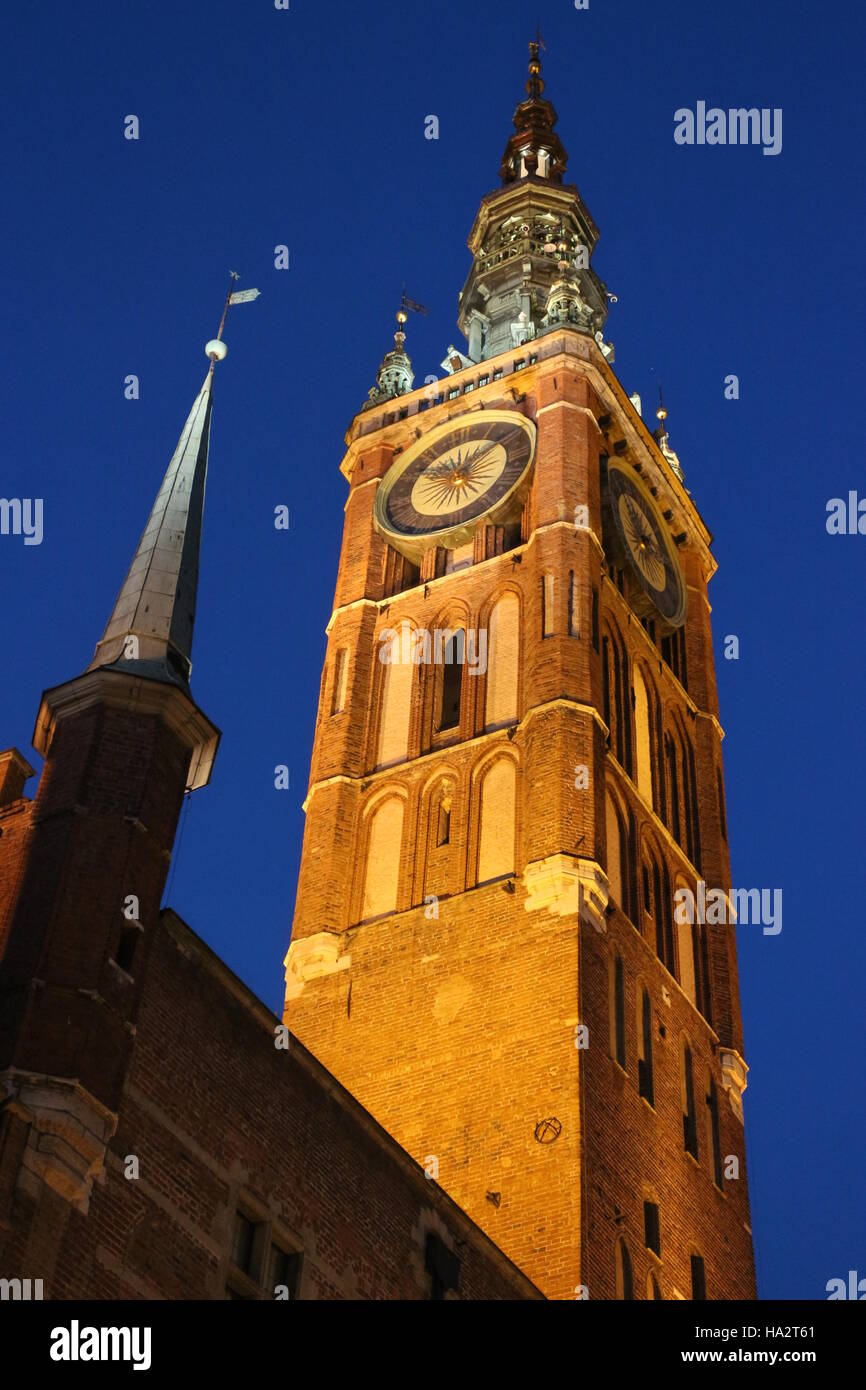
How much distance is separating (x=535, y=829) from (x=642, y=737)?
6.81 metres

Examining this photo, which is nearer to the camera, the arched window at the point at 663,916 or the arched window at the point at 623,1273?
the arched window at the point at 623,1273

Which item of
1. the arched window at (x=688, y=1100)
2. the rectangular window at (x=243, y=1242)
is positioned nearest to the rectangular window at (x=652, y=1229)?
the arched window at (x=688, y=1100)

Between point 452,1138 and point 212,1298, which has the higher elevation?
point 452,1138

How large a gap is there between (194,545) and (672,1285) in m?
16.1

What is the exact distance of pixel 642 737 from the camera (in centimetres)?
4222

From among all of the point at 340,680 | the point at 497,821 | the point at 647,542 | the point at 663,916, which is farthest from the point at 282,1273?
the point at 647,542

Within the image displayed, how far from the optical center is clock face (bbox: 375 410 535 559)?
145 ft

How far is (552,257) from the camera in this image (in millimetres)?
57875

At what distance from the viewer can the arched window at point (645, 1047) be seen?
34781mm

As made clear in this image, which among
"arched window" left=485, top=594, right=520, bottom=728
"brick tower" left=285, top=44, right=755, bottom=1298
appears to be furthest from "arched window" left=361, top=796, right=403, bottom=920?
"arched window" left=485, top=594, right=520, bottom=728

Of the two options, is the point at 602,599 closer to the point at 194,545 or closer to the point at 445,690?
the point at 445,690

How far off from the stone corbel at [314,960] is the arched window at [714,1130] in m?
7.46

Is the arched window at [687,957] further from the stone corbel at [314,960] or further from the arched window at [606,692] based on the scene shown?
the stone corbel at [314,960]

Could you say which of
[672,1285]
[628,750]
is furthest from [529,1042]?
[628,750]
